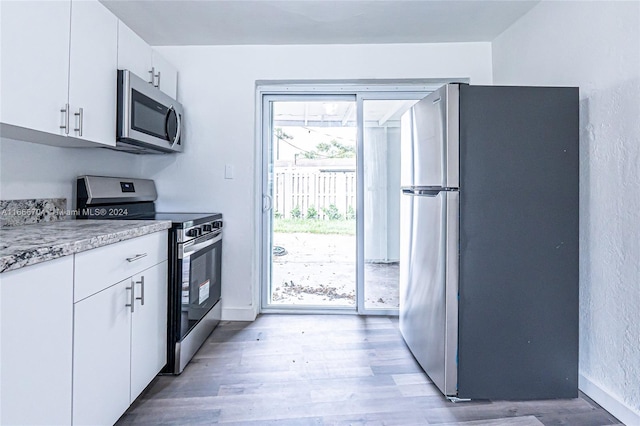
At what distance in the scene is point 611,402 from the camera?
1592 millimetres

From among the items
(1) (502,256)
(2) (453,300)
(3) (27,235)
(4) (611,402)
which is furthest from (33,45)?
(4) (611,402)

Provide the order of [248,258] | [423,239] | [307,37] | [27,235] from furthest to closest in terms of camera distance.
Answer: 1. [248,258]
2. [307,37]
3. [423,239]
4. [27,235]

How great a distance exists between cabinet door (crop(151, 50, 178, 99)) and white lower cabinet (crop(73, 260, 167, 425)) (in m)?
1.37

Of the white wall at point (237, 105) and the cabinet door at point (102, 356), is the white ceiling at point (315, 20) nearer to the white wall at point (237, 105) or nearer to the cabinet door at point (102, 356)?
the white wall at point (237, 105)

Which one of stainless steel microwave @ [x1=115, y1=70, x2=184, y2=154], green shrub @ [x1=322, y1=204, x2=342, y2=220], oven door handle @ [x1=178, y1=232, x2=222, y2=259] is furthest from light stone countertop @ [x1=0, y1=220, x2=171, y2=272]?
green shrub @ [x1=322, y1=204, x2=342, y2=220]

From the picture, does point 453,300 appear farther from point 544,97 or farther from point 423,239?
point 544,97

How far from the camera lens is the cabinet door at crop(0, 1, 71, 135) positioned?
49.0 inches

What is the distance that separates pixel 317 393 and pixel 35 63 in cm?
194

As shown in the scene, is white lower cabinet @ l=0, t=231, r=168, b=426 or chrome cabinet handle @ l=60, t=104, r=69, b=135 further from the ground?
chrome cabinet handle @ l=60, t=104, r=69, b=135

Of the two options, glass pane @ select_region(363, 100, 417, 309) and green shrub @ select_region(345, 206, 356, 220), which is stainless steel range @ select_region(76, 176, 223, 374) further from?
glass pane @ select_region(363, 100, 417, 309)

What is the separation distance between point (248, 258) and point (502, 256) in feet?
6.00

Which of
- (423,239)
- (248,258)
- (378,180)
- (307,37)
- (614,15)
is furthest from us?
(378,180)

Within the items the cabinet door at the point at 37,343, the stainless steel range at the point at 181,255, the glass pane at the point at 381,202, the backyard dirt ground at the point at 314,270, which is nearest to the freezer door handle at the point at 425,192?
the glass pane at the point at 381,202

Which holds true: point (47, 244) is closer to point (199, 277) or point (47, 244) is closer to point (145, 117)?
point (199, 277)
